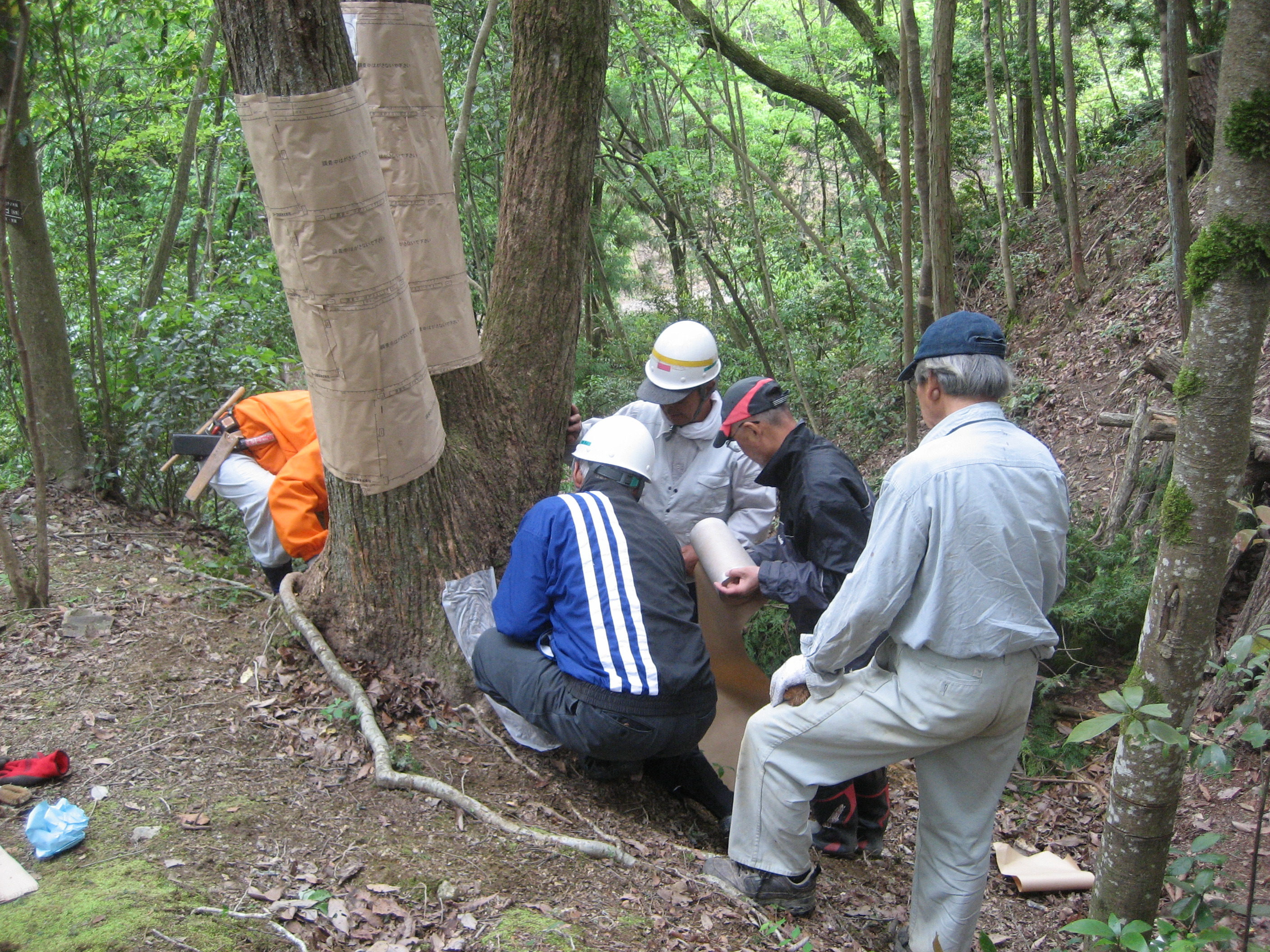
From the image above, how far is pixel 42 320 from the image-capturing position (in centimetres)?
568

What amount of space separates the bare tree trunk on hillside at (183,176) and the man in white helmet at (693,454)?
16.9ft

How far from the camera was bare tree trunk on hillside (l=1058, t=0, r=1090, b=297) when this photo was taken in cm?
720

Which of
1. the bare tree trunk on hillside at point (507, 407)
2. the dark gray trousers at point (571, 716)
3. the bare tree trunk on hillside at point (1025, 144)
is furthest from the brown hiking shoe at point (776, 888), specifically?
the bare tree trunk on hillside at point (1025, 144)

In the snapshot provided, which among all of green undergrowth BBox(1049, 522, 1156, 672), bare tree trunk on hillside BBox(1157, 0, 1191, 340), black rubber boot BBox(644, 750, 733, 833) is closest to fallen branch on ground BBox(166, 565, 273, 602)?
black rubber boot BBox(644, 750, 733, 833)

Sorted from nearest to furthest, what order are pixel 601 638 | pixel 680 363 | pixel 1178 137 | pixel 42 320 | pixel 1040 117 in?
pixel 601 638 < pixel 680 363 < pixel 1178 137 < pixel 42 320 < pixel 1040 117

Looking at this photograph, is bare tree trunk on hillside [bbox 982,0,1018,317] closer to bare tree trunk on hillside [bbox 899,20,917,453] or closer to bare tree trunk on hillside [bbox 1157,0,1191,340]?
bare tree trunk on hillside [bbox 899,20,917,453]

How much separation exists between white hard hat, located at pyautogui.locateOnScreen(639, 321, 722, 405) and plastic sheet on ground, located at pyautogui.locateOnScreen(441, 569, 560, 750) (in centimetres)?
129

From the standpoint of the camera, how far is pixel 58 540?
5348 mm

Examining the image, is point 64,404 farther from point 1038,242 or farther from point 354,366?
point 1038,242

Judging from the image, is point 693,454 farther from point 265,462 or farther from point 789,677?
point 265,462

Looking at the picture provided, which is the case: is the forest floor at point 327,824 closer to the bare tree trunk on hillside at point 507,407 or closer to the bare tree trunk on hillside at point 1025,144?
the bare tree trunk on hillside at point 507,407

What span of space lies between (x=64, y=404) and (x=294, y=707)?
352cm

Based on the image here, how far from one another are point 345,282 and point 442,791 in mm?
1801

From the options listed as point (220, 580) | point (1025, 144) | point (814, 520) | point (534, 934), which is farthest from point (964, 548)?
point (1025, 144)
